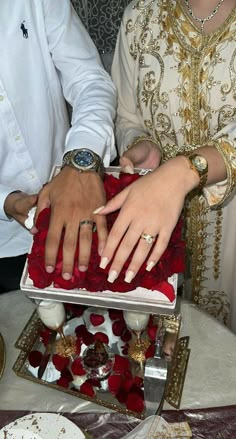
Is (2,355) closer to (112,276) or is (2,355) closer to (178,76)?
(112,276)

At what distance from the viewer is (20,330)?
1.12 meters

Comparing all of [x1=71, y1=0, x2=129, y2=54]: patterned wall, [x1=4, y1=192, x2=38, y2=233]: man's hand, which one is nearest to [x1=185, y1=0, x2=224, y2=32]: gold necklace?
[x1=4, y1=192, x2=38, y2=233]: man's hand

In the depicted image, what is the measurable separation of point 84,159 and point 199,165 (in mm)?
227

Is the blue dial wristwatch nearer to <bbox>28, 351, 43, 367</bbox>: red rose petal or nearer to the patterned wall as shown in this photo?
<bbox>28, 351, 43, 367</bbox>: red rose petal

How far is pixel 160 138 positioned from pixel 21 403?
705 millimetres

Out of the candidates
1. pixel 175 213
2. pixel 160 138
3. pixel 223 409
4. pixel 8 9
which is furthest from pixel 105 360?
pixel 8 9

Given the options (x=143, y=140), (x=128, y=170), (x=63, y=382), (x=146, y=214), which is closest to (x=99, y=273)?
(x=146, y=214)

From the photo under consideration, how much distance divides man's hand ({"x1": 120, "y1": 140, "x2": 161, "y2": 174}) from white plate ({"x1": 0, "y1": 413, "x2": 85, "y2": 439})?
530 millimetres

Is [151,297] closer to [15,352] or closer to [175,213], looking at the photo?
[175,213]

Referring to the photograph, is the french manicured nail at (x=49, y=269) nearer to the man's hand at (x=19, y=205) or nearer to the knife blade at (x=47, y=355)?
the man's hand at (x=19, y=205)

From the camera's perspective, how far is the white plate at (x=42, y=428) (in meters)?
0.82

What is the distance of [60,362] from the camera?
101cm

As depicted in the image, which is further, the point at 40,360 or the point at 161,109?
the point at 161,109

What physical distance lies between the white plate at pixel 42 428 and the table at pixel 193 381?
85 mm
